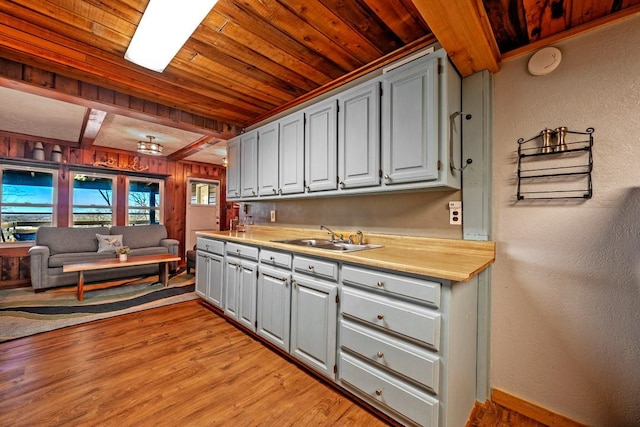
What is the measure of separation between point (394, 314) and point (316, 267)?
2.03 ft

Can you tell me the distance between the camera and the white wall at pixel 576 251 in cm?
137

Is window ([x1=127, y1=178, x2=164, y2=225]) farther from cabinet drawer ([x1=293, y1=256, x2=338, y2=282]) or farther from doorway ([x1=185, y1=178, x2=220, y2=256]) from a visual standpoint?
cabinet drawer ([x1=293, y1=256, x2=338, y2=282])

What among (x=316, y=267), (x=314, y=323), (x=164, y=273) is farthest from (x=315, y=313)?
(x=164, y=273)

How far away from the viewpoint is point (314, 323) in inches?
73.3

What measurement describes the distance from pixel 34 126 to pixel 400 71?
4.99 meters

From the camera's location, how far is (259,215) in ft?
11.6

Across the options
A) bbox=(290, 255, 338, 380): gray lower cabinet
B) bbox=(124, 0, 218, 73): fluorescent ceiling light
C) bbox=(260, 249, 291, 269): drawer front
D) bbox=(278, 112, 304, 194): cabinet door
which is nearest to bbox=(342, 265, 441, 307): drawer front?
bbox=(290, 255, 338, 380): gray lower cabinet

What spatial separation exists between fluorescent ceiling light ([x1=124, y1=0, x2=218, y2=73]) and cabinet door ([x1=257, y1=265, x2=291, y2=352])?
5.56 feet

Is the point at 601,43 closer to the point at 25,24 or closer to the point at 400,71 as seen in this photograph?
the point at 400,71

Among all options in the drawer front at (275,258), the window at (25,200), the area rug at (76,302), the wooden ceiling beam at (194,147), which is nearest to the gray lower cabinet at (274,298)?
the drawer front at (275,258)

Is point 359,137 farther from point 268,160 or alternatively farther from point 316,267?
point 268,160

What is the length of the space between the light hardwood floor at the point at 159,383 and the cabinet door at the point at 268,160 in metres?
1.45

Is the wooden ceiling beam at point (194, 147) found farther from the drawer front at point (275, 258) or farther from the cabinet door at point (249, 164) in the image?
the drawer front at point (275, 258)

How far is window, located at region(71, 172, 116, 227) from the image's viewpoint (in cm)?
499
